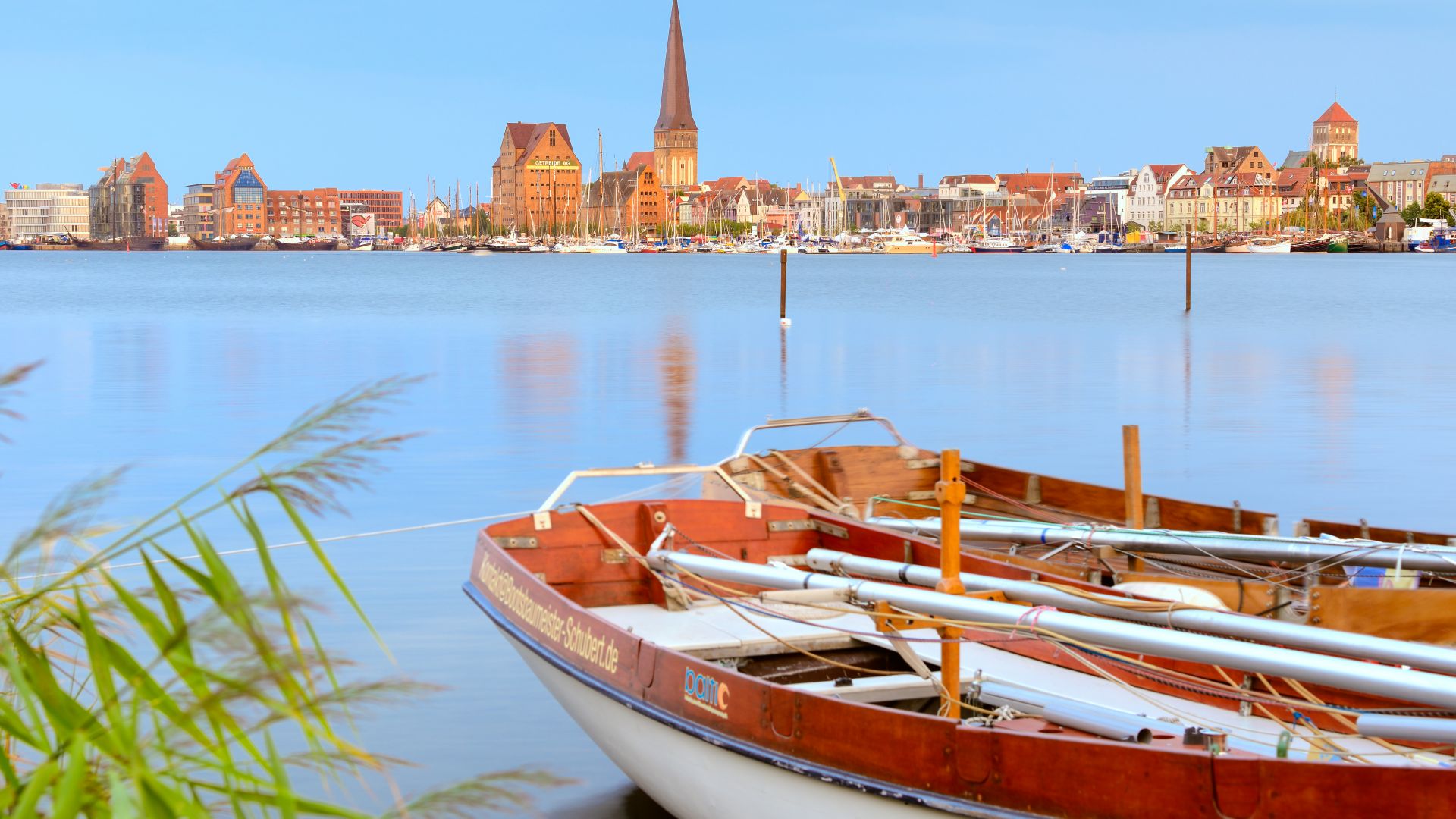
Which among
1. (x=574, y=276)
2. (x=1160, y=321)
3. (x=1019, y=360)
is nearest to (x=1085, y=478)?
(x=1019, y=360)

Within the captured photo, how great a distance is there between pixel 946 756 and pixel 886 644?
305 cm

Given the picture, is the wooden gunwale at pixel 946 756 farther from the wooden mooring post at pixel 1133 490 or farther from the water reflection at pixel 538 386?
the water reflection at pixel 538 386

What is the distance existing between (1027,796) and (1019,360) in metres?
48.0

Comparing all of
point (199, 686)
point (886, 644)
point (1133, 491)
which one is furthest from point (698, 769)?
point (199, 686)

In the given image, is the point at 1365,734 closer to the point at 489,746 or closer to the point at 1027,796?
the point at 1027,796

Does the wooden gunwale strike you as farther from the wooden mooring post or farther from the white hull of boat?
the wooden mooring post

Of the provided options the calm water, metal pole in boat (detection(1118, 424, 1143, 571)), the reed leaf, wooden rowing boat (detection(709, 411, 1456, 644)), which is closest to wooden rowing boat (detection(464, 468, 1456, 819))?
wooden rowing boat (detection(709, 411, 1456, 644))

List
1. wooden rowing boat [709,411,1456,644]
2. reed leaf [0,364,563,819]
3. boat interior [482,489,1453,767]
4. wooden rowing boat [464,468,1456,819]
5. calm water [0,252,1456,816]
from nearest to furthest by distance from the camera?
reed leaf [0,364,563,819], wooden rowing boat [464,468,1456,819], boat interior [482,489,1453,767], wooden rowing boat [709,411,1456,644], calm water [0,252,1456,816]

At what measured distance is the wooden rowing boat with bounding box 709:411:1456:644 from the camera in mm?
9812

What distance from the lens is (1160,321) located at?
7744cm

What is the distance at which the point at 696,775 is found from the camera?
9.19 metres

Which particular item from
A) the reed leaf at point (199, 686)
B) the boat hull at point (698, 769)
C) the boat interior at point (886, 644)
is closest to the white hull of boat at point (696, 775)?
the boat hull at point (698, 769)

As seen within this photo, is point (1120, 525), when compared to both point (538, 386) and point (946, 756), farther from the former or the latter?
point (538, 386)

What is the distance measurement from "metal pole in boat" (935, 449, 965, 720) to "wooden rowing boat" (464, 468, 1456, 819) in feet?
0.11
